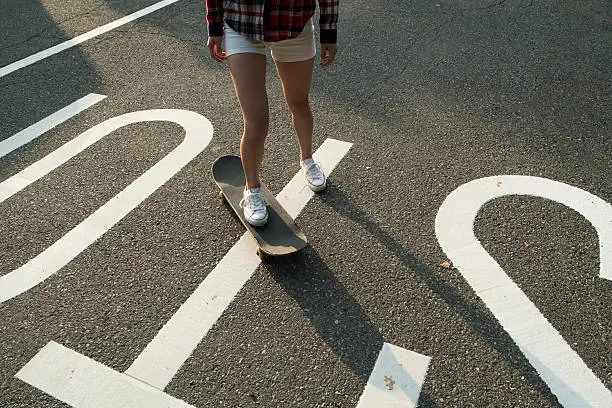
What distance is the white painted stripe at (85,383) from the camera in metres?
1.95

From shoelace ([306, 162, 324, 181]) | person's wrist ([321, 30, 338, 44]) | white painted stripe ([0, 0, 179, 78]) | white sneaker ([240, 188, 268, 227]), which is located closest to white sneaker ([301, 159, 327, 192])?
shoelace ([306, 162, 324, 181])

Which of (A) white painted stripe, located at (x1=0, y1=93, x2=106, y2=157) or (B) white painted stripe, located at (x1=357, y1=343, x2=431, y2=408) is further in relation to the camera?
(A) white painted stripe, located at (x1=0, y1=93, x2=106, y2=157)

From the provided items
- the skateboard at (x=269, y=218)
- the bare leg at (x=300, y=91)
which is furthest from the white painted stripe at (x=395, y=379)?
the bare leg at (x=300, y=91)

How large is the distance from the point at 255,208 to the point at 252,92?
648 mm

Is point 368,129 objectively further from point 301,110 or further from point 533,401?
point 533,401

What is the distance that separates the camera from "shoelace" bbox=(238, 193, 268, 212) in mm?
2686

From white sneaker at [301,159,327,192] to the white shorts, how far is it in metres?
0.79

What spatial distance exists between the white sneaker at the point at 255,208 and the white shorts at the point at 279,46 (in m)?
0.73

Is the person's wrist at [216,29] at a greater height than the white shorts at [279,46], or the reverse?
the person's wrist at [216,29]

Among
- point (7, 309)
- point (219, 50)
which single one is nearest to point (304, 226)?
point (219, 50)

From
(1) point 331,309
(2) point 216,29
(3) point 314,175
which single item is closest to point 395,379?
(1) point 331,309

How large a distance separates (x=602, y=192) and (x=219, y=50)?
2347mm

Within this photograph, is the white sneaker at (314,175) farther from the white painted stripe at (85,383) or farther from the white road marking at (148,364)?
the white painted stripe at (85,383)

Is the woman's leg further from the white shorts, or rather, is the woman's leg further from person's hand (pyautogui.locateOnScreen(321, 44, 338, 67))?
person's hand (pyautogui.locateOnScreen(321, 44, 338, 67))
